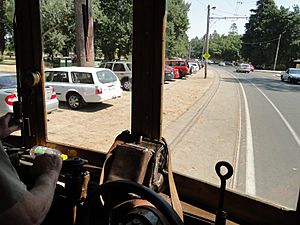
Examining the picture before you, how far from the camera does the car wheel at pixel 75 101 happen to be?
6.24m

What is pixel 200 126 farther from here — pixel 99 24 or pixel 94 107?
pixel 99 24

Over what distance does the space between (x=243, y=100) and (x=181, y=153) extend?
6.70m

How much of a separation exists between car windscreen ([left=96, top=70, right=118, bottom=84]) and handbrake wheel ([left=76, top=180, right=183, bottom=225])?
20.5 feet

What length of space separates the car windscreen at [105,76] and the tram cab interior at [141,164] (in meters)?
5.52

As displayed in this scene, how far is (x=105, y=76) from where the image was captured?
7.64m

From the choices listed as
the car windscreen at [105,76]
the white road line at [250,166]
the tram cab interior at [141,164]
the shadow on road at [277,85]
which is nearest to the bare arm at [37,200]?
the tram cab interior at [141,164]

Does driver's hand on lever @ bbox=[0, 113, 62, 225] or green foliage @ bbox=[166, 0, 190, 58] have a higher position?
green foliage @ bbox=[166, 0, 190, 58]

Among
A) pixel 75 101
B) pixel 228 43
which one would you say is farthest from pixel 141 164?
pixel 228 43

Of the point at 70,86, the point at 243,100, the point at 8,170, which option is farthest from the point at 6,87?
the point at 243,100

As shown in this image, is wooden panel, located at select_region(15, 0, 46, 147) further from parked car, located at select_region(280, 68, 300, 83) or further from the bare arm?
parked car, located at select_region(280, 68, 300, 83)

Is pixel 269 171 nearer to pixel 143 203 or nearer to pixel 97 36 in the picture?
pixel 143 203

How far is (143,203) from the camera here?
106 cm

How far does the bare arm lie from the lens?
752mm

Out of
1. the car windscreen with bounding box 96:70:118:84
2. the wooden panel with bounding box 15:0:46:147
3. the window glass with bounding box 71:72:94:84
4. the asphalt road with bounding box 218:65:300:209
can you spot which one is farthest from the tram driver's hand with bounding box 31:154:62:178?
the car windscreen with bounding box 96:70:118:84
